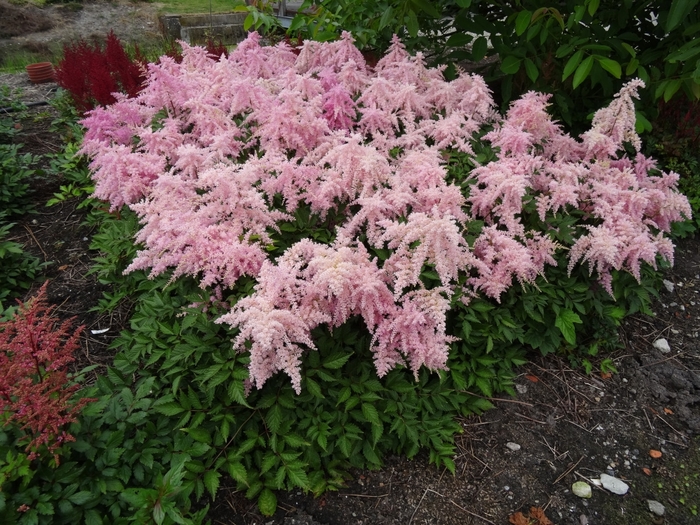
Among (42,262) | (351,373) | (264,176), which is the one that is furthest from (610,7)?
(42,262)

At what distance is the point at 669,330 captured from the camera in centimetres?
324

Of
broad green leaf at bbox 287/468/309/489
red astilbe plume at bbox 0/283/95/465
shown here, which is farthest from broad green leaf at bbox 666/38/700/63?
red astilbe plume at bbox 0/283/95/465

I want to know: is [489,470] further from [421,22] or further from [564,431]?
[421,22]

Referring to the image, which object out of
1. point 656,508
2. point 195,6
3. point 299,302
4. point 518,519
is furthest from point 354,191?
point 195,6

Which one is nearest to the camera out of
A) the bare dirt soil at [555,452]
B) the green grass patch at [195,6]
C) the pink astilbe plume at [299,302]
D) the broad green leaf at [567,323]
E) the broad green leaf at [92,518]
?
the broad green leaf at [92,518]

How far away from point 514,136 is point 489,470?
183 cm

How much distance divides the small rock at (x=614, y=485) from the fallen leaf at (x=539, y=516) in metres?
0.37

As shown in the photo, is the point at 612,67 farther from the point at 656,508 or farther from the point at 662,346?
the point at 656,508

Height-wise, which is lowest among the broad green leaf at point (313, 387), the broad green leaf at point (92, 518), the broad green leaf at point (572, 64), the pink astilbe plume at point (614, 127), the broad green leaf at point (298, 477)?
the broad green leaf at point (298, 477)

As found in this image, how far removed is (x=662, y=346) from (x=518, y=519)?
1653 millimetres

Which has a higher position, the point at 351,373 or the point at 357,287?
the point at 357,287

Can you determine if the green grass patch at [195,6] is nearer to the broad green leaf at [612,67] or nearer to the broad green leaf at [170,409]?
the broad green leaf at [612,67]

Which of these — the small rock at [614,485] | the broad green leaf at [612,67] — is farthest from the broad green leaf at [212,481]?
the broad green leaf at [612,67]

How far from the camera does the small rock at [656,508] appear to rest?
7.45ft
